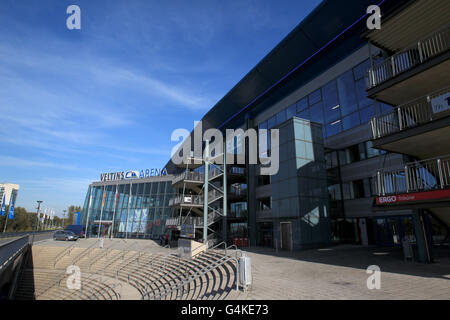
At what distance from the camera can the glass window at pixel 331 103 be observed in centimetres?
2327

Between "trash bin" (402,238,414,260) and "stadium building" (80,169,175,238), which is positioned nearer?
"trash bin" (402,238,414,260)

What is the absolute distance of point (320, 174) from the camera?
22484 millimetres

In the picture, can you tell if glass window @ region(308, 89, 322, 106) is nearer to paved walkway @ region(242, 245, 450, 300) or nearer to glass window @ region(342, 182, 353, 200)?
glass window @ region(342, 182, 353, 200)

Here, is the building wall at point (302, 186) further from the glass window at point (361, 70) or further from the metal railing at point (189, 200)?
the metal railing at point (189, 200)

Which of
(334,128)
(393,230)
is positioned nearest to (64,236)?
(334,128)

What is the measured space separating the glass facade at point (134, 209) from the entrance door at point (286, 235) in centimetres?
2874

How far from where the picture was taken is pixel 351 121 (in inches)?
866

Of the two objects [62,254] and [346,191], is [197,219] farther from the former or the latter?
[62,254]

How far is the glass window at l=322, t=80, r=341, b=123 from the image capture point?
76.4 ft

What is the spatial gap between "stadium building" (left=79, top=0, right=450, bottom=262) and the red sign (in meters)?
0.03

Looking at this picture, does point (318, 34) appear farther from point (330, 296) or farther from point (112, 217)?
point (112, 217)

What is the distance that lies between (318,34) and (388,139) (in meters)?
13.8

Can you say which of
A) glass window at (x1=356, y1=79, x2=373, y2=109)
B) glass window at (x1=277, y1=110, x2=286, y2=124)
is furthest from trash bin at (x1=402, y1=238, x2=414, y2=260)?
glass window at (x1=277, y1=110, x2=286, y2=124)
